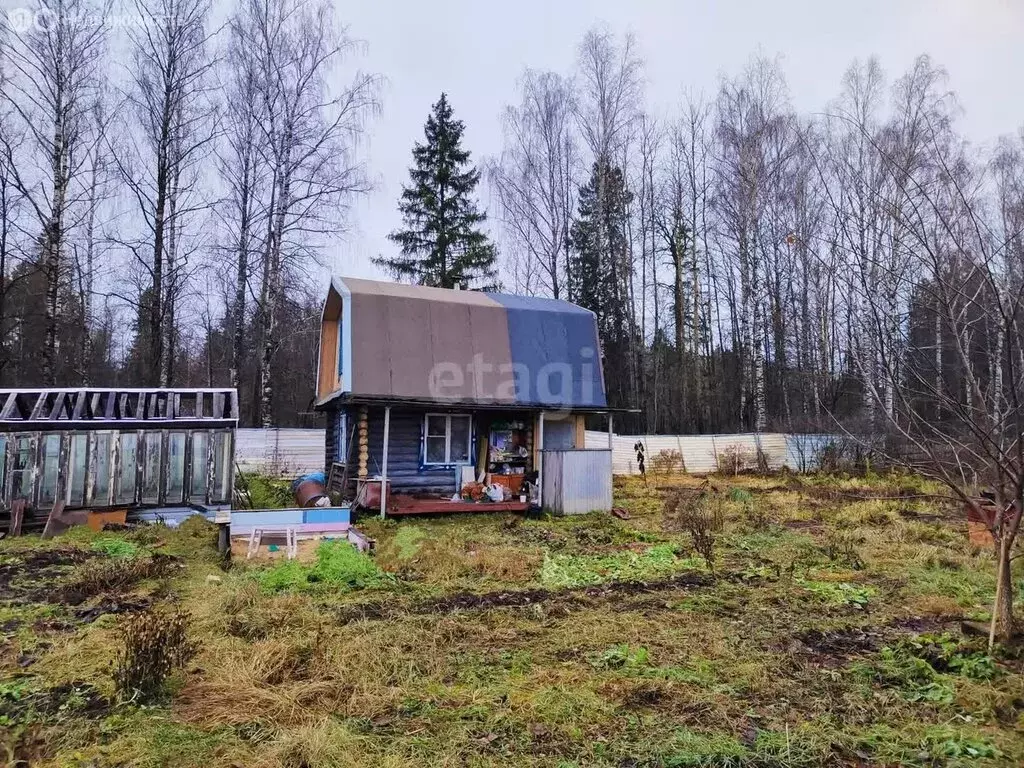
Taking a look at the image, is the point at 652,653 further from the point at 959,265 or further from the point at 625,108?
the point at 625,108

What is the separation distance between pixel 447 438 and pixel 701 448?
46.4 ft

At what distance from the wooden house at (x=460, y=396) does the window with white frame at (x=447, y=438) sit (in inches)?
0.9

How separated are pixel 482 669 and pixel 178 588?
4.40 m

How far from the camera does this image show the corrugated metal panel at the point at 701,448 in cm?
2444

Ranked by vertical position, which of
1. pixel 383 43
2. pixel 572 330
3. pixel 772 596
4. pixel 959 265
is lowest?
pixel 772 596

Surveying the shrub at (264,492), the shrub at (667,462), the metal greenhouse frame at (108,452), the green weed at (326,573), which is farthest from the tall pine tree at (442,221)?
the green weed at (326,573)

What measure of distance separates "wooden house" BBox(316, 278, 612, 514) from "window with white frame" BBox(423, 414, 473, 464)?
0.02m

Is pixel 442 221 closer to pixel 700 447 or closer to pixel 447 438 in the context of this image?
pixel 700 447

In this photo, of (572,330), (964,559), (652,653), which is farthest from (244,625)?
(572,330)

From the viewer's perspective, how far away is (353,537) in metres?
9.25

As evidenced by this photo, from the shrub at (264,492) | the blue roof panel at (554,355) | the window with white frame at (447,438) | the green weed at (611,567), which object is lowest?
the green weed at (611,567)

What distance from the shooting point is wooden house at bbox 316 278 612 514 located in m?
13.4

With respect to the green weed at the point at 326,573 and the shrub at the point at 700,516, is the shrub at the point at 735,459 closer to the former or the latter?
the shrub at the point at 700,516

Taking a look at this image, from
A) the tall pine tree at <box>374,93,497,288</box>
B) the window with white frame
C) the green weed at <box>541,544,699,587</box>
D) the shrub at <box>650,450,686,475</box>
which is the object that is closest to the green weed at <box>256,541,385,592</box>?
the green weed at <box>541,544,699,587</box>
